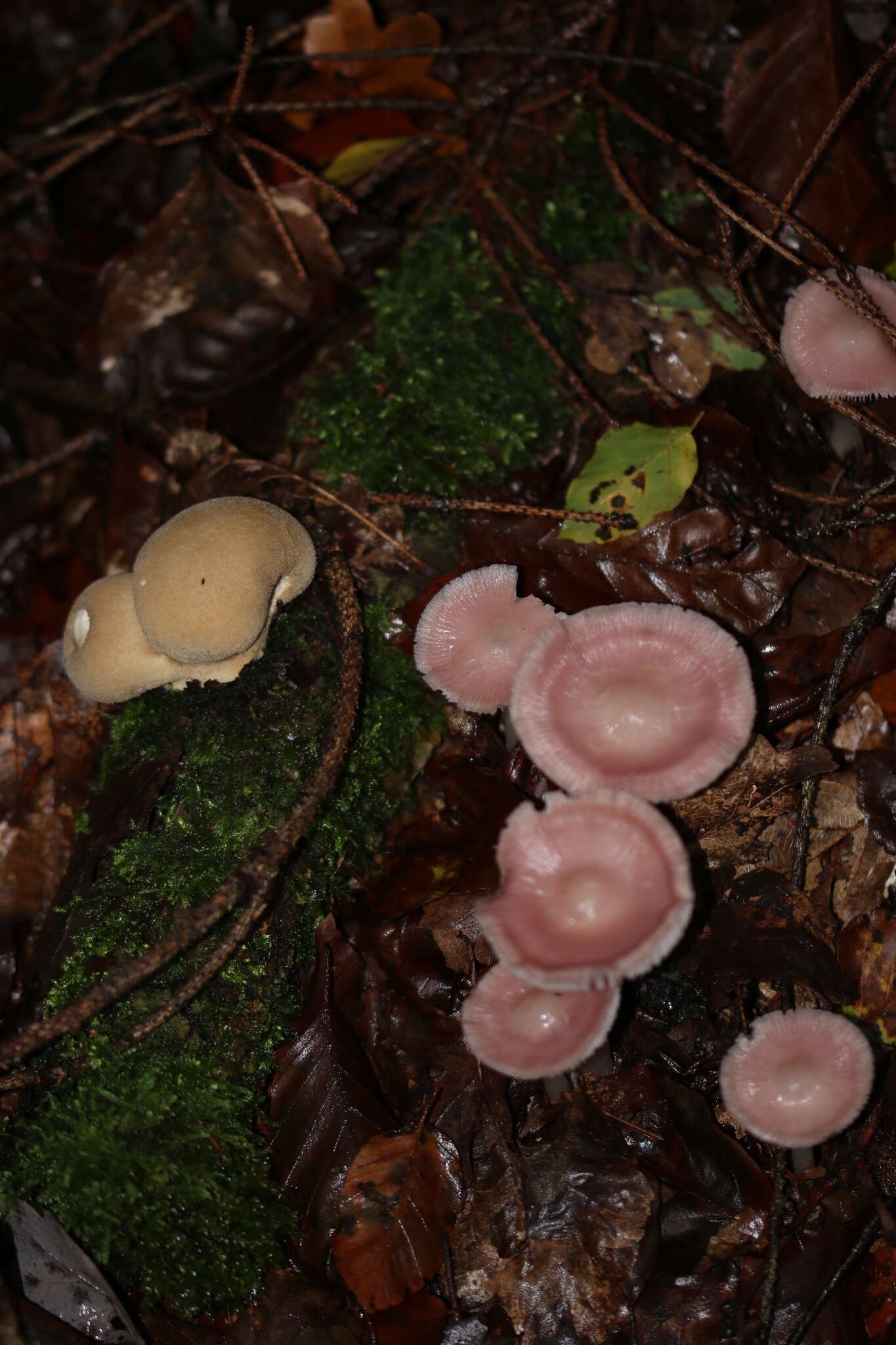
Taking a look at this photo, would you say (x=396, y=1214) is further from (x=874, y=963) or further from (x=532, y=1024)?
(x=874, y=963)

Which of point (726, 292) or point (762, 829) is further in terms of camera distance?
point (726, 292)

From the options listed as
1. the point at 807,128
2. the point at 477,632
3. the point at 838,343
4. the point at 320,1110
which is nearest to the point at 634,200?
the point at 807,128

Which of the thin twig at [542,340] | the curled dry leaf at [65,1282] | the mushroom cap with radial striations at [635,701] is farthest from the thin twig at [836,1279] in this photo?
the thin twig at [542,340]

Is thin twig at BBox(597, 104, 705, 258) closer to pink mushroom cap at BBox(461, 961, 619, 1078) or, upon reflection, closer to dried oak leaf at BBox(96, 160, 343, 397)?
dried oak leaf at BBox(96, 160, 343, 397)

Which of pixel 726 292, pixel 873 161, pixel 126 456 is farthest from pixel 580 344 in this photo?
pixel 126 456

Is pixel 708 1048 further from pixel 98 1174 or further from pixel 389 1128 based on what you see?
pixel 98 1174

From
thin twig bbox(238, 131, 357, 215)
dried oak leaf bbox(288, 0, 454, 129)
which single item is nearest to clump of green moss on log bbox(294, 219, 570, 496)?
thin twig bbox(238, 131, 357, 215)
